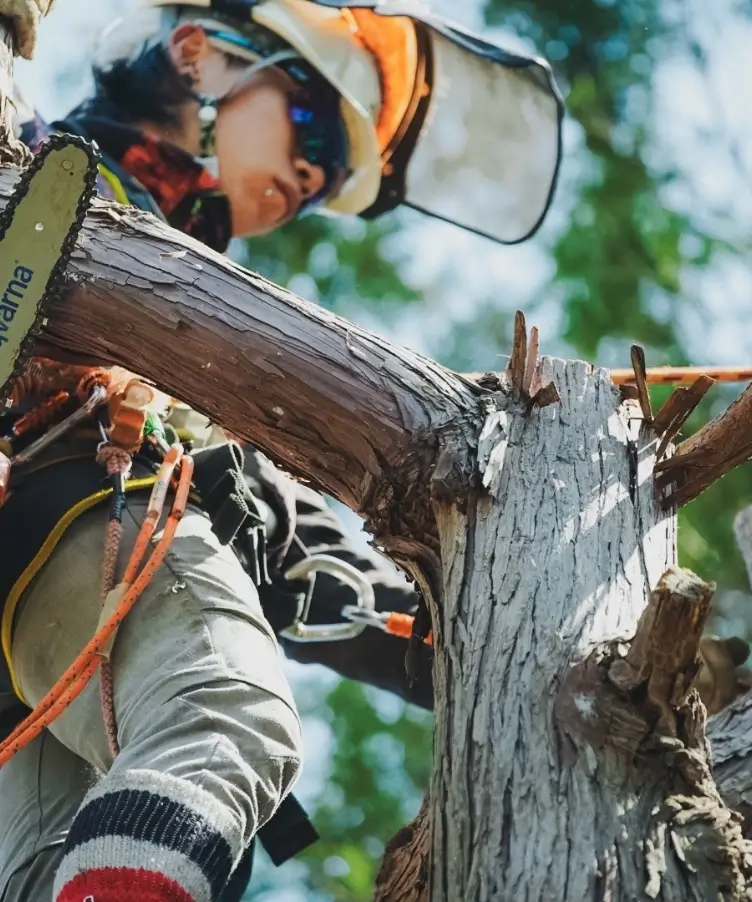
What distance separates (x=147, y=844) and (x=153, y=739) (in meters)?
0.20

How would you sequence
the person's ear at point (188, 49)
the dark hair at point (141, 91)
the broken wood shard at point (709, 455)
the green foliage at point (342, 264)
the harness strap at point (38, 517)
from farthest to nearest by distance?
the green foliage at point (342, 264)
the person's ear at point (188, 49)
the dark hair at point (141, 91)
the harness strap at point (38, 517)
the broken wood shard at point (709, 455)

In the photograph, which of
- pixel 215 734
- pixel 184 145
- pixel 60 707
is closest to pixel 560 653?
pixel 215 734

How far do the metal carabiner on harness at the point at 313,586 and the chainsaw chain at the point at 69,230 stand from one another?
2.69 ft

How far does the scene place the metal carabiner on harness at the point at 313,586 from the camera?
259 cm

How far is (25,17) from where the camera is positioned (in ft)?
7.73

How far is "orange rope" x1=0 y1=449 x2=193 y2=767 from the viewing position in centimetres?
183

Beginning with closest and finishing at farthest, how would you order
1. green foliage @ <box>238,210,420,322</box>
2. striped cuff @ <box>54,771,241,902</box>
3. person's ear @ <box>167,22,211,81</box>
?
1. striped cuff @ <box>54,771,241,902</box>
2. person's ear @ <box>167,22,211,81</box>
3. green foliage @ <box>238,210,420,322</box>

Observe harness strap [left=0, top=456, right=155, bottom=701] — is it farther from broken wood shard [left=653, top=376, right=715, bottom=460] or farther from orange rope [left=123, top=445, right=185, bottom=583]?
broken wood shard [left=653, top=376, right=715, bottom=460]

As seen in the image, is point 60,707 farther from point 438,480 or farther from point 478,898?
point 478,898

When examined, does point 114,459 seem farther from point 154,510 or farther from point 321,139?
point 321,139

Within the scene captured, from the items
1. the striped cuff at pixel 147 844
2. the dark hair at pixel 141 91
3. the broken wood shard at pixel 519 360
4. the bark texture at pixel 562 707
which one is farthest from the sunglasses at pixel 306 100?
the striped cuff at pixel 147 844

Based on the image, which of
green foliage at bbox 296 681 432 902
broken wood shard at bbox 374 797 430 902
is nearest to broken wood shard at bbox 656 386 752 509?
broken wood shard at bbox 374 797 430 902

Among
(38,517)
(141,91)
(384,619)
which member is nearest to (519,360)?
(38,517)

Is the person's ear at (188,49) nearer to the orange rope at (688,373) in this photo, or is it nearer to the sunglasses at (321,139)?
the sunglasses at (321,139)
